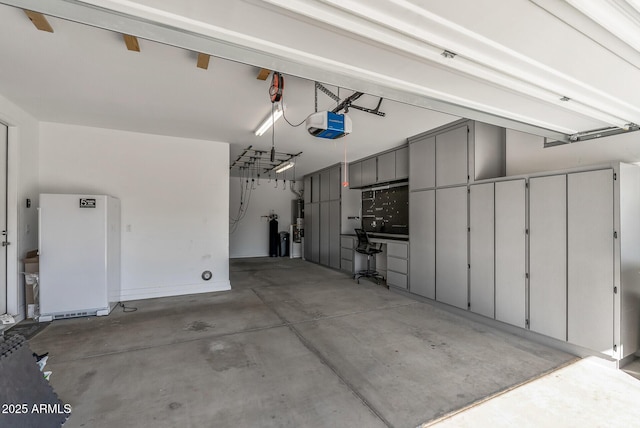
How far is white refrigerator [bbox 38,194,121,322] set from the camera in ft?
11.9

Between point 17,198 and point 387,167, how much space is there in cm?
586

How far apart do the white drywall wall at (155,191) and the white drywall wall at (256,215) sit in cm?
447

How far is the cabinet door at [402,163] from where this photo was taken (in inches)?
210

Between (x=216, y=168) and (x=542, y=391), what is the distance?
544 centimetres

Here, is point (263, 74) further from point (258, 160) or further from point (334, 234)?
point (334, 234)

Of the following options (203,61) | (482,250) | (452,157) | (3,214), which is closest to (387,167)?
(452,157)

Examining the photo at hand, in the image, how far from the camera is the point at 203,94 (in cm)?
322

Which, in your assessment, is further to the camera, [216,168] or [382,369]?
[216,168]

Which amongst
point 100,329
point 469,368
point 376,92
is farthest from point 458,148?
point 100,329

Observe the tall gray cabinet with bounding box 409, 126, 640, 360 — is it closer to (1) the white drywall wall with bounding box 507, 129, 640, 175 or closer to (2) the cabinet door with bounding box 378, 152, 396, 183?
(1) the white drywall wall with bounding box 507, 129, 640, 175

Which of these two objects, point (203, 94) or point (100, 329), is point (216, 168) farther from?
point (100, 329)

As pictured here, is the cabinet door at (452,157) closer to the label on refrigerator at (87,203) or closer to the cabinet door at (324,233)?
the cabinet door at (324,233)

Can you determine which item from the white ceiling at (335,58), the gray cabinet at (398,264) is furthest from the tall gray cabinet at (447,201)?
the white ceiling at (335,58)

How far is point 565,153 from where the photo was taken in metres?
3.32
